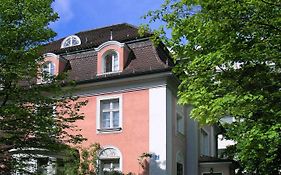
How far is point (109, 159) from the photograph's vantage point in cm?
2306

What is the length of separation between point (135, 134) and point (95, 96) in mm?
3017

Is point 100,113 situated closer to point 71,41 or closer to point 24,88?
point 71,41

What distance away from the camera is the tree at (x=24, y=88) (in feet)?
48.6

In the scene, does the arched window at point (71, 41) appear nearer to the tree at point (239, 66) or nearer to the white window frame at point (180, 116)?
the white window frame at point (180, 116)

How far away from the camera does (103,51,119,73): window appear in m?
24.1

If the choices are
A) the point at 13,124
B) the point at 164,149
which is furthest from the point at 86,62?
the point at 13,124

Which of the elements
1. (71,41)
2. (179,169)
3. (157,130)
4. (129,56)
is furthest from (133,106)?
(71,41)

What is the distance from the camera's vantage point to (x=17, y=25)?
15.6 metres

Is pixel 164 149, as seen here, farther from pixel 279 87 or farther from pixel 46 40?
pixel 279 87

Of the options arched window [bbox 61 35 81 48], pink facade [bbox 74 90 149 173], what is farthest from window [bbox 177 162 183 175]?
arched window [bbox 61 35 81 48]

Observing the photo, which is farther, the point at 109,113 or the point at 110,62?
the point at 110,62

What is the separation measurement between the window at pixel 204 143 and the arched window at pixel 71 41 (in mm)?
8776

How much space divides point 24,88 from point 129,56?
9.16 meters

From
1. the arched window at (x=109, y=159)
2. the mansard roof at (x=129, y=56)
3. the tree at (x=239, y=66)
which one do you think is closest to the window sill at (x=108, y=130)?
the arched window at (x=109, y=159)
